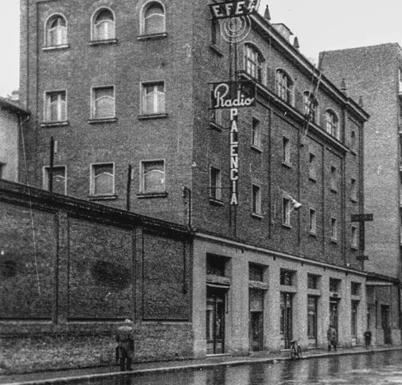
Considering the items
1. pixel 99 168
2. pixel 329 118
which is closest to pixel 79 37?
pixel 99 168

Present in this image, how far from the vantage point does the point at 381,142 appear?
2820 inches

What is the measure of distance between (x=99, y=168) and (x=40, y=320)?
11.6 meters

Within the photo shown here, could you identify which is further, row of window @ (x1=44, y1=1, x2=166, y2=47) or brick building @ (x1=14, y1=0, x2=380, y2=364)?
row of window @ (x1=44, y1=1, x2=166, y2=47)

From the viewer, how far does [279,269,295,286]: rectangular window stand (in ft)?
150

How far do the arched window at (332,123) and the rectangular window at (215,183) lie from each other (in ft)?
59.6

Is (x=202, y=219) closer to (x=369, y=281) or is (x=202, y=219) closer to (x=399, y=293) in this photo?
(x=369, y=281)

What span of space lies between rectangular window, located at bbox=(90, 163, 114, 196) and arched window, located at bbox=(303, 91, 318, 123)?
1651 centimetres

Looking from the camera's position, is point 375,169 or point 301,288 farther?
point 375,169

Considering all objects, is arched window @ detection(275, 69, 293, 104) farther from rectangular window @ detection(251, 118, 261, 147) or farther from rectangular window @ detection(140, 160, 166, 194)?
rectangular window @ detection(140, 160, 166, 194)

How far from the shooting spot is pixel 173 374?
1059 inches

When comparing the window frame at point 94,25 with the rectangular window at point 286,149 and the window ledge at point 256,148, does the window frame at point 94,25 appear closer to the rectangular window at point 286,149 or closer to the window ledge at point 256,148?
the window ledge at point 256,148

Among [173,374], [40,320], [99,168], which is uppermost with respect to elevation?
[99,168]

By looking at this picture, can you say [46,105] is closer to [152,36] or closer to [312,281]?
[152,36]

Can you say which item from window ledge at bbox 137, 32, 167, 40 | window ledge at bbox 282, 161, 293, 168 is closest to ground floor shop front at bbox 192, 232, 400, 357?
window ledge at bbox 282, 161, 293, 168
